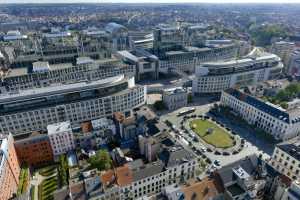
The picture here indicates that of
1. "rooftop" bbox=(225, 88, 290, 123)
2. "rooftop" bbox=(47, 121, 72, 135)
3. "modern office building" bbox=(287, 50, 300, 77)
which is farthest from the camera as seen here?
"modern office building" bbox=(287, 50, 300, 77)

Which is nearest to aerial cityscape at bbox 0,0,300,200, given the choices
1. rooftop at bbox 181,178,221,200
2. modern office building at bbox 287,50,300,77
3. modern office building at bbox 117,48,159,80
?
rooftop at bbox 181,178,221,200

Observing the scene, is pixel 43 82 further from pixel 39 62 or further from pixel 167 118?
pixel 167 118

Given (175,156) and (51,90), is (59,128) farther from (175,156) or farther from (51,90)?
(175,156)

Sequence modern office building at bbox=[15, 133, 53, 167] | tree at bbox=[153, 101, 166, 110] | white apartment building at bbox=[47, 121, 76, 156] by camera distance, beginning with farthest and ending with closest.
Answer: tree at bbox=[153, 101, 166, 110] < white apartment building at bbox=[47, 121, 76, 156] < modern office building at bbox=[15, 133, 53, 167]

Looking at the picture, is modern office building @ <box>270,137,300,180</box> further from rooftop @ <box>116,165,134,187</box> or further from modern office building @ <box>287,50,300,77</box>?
modern office building @ <box>287,50,300,77</box>

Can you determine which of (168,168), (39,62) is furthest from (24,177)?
(39,62)

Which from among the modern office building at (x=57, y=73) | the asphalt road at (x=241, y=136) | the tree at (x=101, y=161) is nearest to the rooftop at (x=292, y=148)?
the asphalt road at (x=241, y=136)

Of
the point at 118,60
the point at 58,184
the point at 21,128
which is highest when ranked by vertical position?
the point at 118,60
